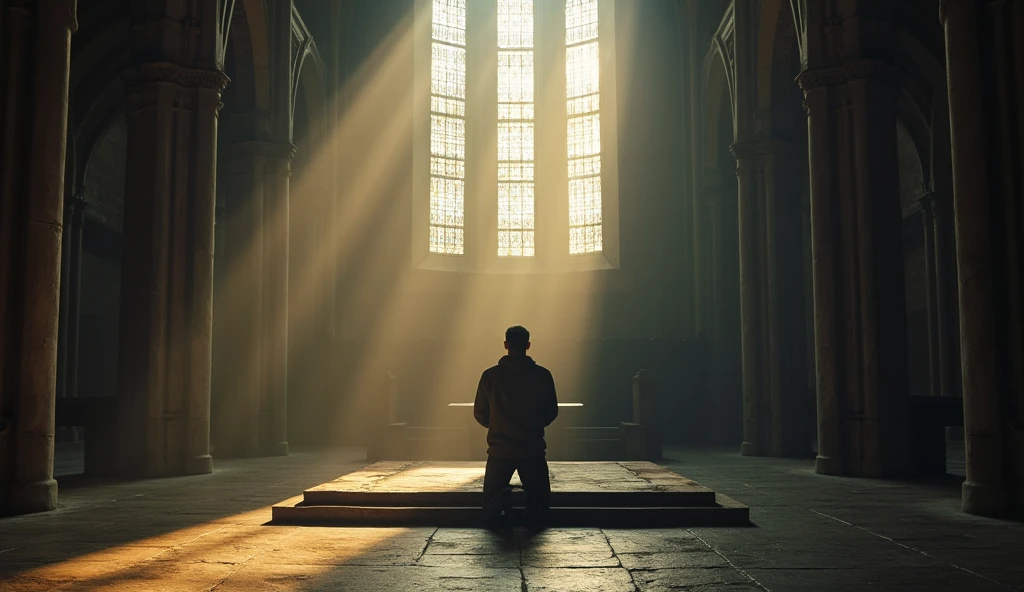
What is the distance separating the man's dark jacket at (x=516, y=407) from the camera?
7.36 m

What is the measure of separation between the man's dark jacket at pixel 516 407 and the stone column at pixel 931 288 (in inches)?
639

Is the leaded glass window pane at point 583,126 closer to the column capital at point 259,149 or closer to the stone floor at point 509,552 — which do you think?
the column capital at point 259,149

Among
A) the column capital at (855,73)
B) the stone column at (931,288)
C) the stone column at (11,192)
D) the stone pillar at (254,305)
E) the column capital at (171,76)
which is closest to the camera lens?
the stone column at (11,192)

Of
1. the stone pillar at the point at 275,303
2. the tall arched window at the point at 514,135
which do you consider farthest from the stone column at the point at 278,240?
the tall arched window at the point at 514,135

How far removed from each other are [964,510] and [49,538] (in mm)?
7616

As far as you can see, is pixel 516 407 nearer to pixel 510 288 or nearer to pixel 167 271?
pixel 167 271

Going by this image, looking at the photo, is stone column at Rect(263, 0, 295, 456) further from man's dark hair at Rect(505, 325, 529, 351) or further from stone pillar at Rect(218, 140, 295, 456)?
man's dark hair at Rect(505, 325, 529, 351)

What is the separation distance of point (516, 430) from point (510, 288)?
1698cm

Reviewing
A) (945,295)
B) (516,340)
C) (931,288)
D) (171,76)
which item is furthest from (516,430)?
(931,288)

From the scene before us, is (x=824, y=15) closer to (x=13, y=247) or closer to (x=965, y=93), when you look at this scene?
(x=965, y=93)

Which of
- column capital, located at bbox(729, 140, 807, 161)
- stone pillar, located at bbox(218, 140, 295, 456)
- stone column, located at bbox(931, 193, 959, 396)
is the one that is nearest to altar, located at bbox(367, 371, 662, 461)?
stone pillar, located at bbox(218, 140, 295, 456)

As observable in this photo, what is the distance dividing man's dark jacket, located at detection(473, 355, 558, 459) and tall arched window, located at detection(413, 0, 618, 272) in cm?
1653

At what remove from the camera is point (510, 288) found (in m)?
24.3

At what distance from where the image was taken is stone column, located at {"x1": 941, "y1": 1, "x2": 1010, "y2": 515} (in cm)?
823
